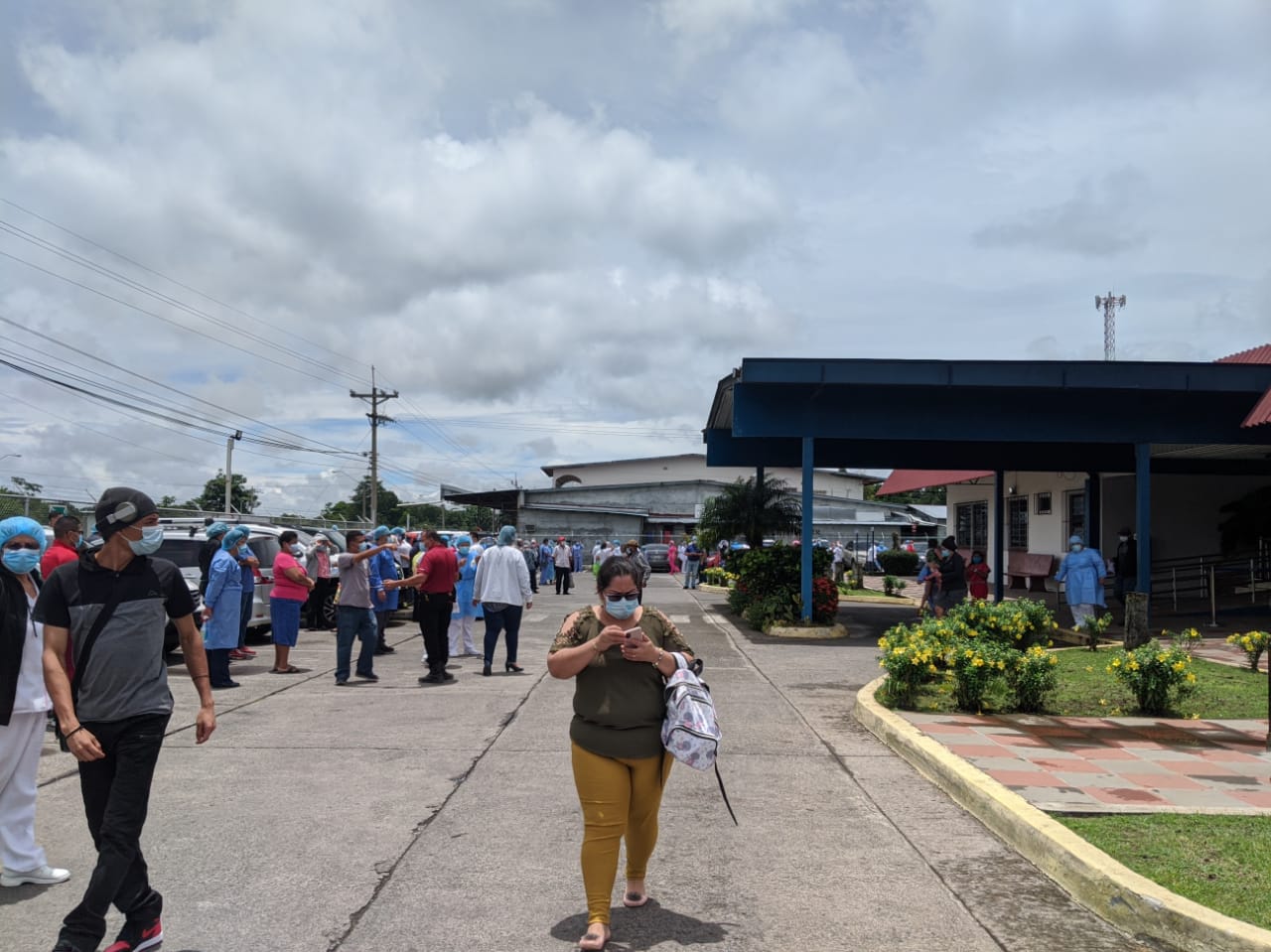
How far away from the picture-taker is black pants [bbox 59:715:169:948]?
161 inches

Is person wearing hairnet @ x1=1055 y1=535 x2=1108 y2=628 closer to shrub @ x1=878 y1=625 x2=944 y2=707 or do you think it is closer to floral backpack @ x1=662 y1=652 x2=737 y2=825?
shrub @ x1=878 y1=625 x2=944 y2=707

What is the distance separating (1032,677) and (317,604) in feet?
43.8

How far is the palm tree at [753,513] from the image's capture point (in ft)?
84.1

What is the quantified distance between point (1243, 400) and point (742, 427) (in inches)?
339

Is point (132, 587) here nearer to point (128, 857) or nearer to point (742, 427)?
point (128, 857)

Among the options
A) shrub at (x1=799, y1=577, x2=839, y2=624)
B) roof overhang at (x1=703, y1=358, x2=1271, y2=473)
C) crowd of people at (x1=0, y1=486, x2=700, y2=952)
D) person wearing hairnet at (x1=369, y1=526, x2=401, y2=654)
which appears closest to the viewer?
crowd of people at (x1=0, y1=486, x2=700, y2=952)

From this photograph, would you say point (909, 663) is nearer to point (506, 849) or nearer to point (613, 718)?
point (506, 849)

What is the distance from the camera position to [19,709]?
5105mm

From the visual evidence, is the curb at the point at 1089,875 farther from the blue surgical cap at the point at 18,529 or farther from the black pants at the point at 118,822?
the blue surgical cap at the point at 18,529

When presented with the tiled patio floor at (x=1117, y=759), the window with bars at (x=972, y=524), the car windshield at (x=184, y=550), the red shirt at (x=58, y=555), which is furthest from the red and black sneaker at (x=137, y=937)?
the window with bars at (x=972, y=524)

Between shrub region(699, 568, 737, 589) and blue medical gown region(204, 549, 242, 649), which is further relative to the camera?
shrub region(699, 568, 737, 589)

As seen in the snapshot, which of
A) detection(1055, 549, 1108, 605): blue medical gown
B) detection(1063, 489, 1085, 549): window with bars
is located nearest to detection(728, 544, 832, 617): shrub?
detection(1055, 549, 1108, 605): blue medical gown

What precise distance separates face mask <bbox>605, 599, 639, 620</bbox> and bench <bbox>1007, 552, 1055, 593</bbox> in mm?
26891

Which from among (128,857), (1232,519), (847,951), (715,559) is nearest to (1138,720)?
(847,951)
